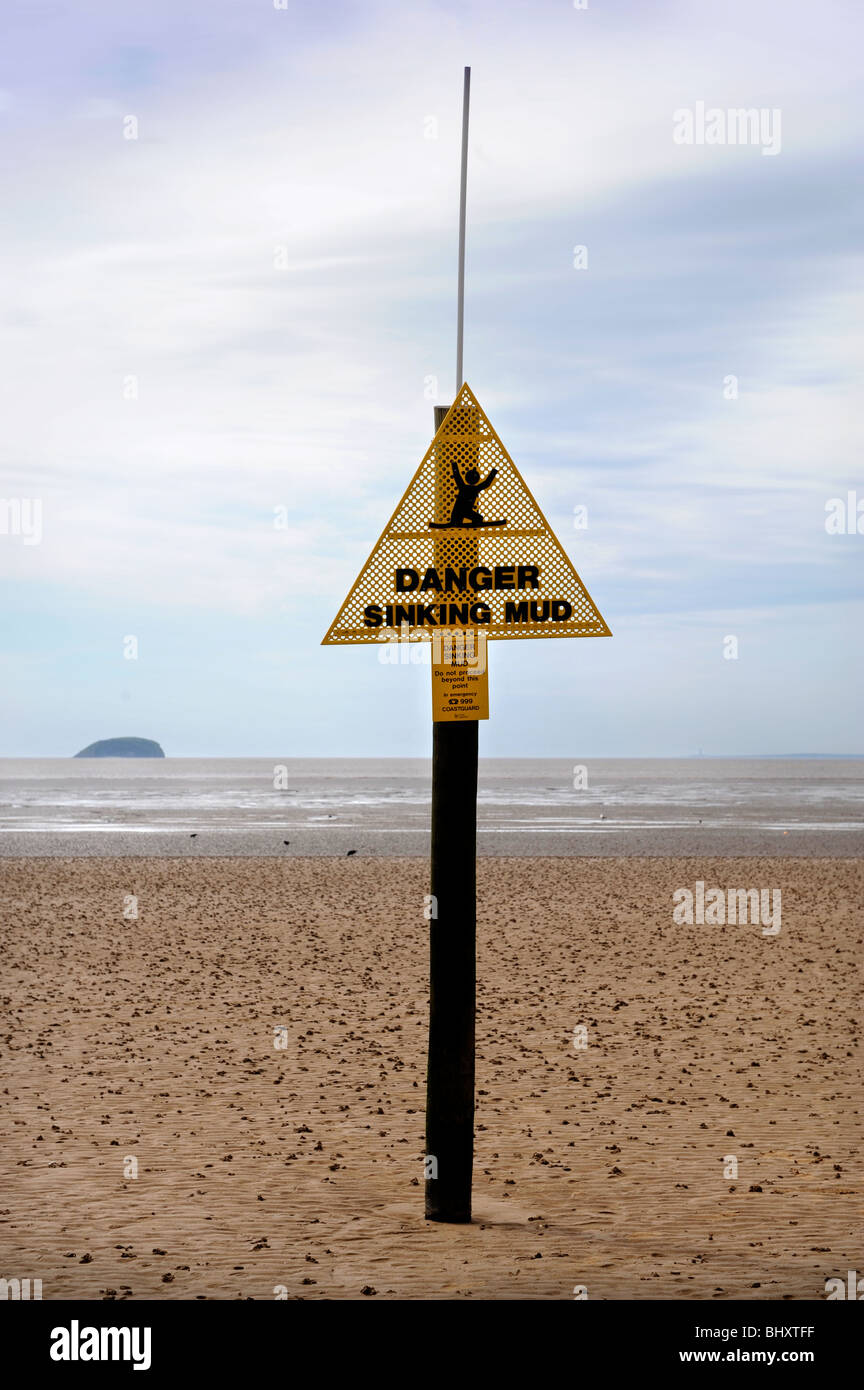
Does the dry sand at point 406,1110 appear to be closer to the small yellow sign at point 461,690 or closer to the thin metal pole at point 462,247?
the small yellow sign at point 461,690

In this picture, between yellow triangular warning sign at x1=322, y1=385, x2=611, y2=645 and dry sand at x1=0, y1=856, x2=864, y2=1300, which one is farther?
yellow triangular warning sign at x1=322, y1=385, x2=611, y2=645

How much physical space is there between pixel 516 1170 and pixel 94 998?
7.14 metres

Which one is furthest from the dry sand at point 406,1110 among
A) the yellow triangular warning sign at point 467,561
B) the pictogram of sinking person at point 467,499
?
the pictogram of sinking person at point 467,499

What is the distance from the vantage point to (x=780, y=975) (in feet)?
51.1

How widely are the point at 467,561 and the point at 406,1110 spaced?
468 cm

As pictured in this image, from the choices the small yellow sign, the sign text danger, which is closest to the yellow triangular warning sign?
the sign text danger

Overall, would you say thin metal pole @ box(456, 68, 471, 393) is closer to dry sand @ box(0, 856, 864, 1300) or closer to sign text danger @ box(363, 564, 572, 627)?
sign text danger @ box(363, 564, 572, 627)

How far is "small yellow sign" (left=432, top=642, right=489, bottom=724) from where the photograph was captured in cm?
723

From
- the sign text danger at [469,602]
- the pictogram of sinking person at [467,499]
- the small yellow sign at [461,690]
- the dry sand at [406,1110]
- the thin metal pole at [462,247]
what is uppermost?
the thin metal pole at [462,247]

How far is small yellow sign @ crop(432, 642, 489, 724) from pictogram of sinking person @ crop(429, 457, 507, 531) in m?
0.75

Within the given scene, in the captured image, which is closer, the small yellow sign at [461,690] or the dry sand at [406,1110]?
the dry sand at [406,1110]

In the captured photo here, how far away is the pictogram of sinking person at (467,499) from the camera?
7.31 m

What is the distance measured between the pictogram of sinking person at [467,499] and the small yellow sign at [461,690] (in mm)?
746

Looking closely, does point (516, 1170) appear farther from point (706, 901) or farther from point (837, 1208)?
point (706, 901)
